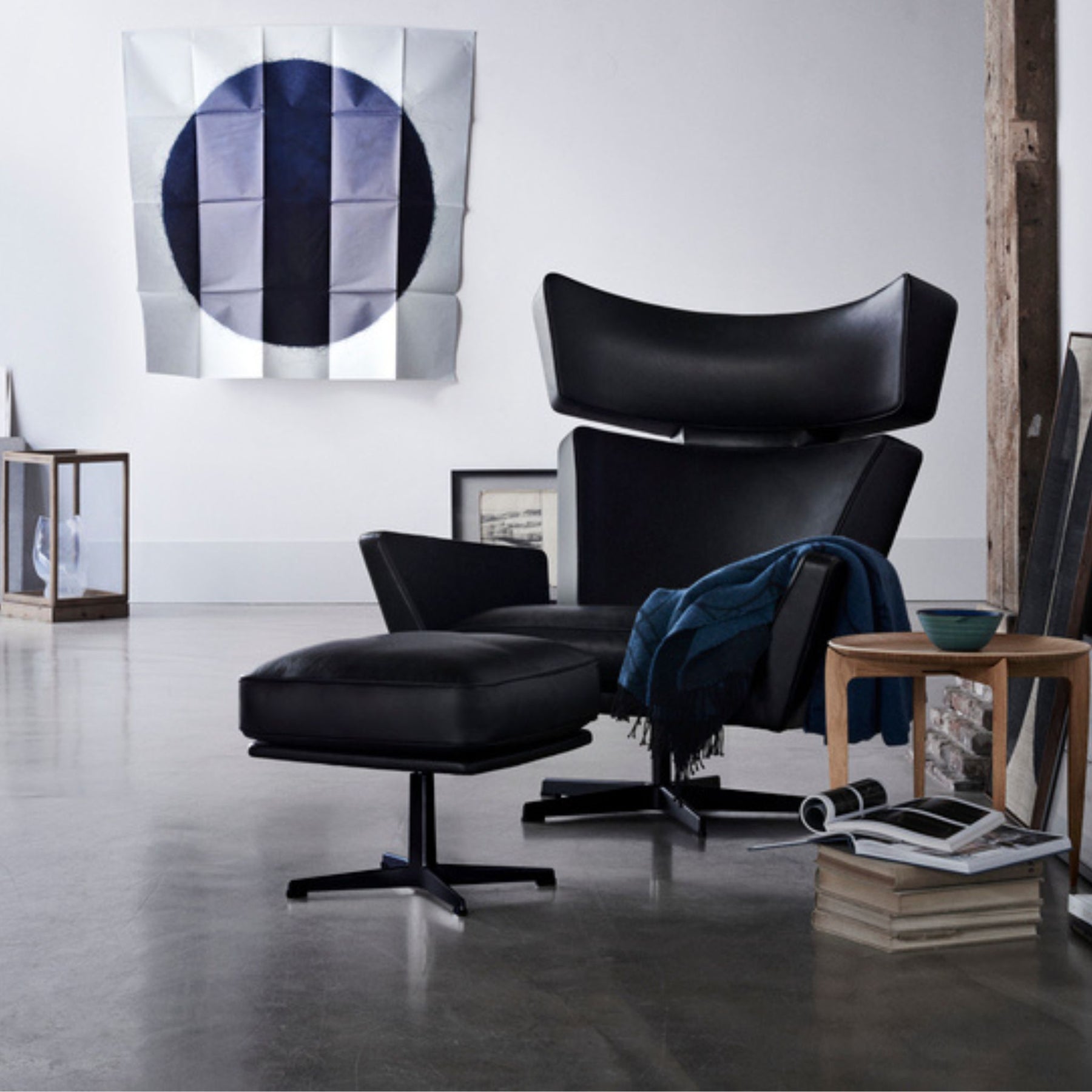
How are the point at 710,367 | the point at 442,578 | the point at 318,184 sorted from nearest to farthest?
the point at 442,578, the point at 710,367, the point at 318,184

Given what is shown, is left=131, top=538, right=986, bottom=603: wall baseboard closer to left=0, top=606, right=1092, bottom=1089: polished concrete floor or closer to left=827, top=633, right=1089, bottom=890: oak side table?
left=0, top=606, right=1092, bottom=1089: polished concrete floor

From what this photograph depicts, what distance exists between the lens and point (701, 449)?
3.68 meters

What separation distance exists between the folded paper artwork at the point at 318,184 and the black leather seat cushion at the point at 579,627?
4.25 m

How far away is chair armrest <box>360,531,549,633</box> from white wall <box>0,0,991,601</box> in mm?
3858

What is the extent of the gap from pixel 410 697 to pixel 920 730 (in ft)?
3.48

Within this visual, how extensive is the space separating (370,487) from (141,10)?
243 centimetres

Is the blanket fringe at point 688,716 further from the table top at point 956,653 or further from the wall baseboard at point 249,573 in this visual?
the wall baseboard at point 249,573

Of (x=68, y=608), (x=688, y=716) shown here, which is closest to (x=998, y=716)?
(x=688, y=716)

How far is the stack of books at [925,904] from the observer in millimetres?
2316

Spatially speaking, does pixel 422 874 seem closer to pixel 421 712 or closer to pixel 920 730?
pixel 421 712

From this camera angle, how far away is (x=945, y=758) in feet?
12.2

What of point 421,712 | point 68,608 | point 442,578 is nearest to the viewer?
point 421,712

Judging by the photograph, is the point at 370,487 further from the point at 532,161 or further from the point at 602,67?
the point at 602,67

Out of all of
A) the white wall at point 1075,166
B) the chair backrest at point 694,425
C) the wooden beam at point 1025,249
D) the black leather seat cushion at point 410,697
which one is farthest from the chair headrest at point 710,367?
the black leather seat cushion at point 410,697
